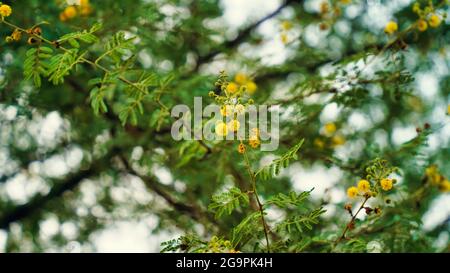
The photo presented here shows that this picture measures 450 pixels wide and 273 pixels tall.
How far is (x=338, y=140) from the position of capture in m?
3.73

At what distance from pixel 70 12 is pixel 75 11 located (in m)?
0.07

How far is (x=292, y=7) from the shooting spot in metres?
4.57

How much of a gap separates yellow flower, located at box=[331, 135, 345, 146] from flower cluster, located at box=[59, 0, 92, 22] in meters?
1.96

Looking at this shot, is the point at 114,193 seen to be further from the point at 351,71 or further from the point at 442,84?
the point at 442,84

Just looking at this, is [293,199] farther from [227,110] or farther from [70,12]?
[70,12]

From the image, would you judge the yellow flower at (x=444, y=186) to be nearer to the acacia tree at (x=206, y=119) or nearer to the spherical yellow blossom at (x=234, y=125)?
the acacia tree at (x=206, y=119)

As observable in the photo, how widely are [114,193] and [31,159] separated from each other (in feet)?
2.44

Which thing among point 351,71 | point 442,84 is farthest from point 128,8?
point 442,84

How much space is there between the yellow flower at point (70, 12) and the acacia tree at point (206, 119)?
0.02 metres

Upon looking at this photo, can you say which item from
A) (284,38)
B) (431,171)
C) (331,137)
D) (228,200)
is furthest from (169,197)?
→ (228,200)

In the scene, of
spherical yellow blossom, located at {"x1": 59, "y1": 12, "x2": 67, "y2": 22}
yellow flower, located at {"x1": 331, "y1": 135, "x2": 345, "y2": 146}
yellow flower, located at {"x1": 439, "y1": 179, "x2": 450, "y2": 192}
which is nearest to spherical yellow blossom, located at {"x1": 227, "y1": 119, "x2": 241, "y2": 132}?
yellow flower, located at {"x1": 439, "y1": 179, "x2": 450, "y2": 192}

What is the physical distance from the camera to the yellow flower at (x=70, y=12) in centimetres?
321

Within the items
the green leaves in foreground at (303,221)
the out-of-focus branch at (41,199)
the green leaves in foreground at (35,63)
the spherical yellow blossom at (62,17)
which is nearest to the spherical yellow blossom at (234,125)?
the green leaves in foreground at (303,221)

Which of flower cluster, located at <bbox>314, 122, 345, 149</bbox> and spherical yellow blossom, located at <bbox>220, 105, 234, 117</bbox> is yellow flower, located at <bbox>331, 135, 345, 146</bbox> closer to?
flower cluster, located at <bbox>314, 122, 345, 149</bbox>
